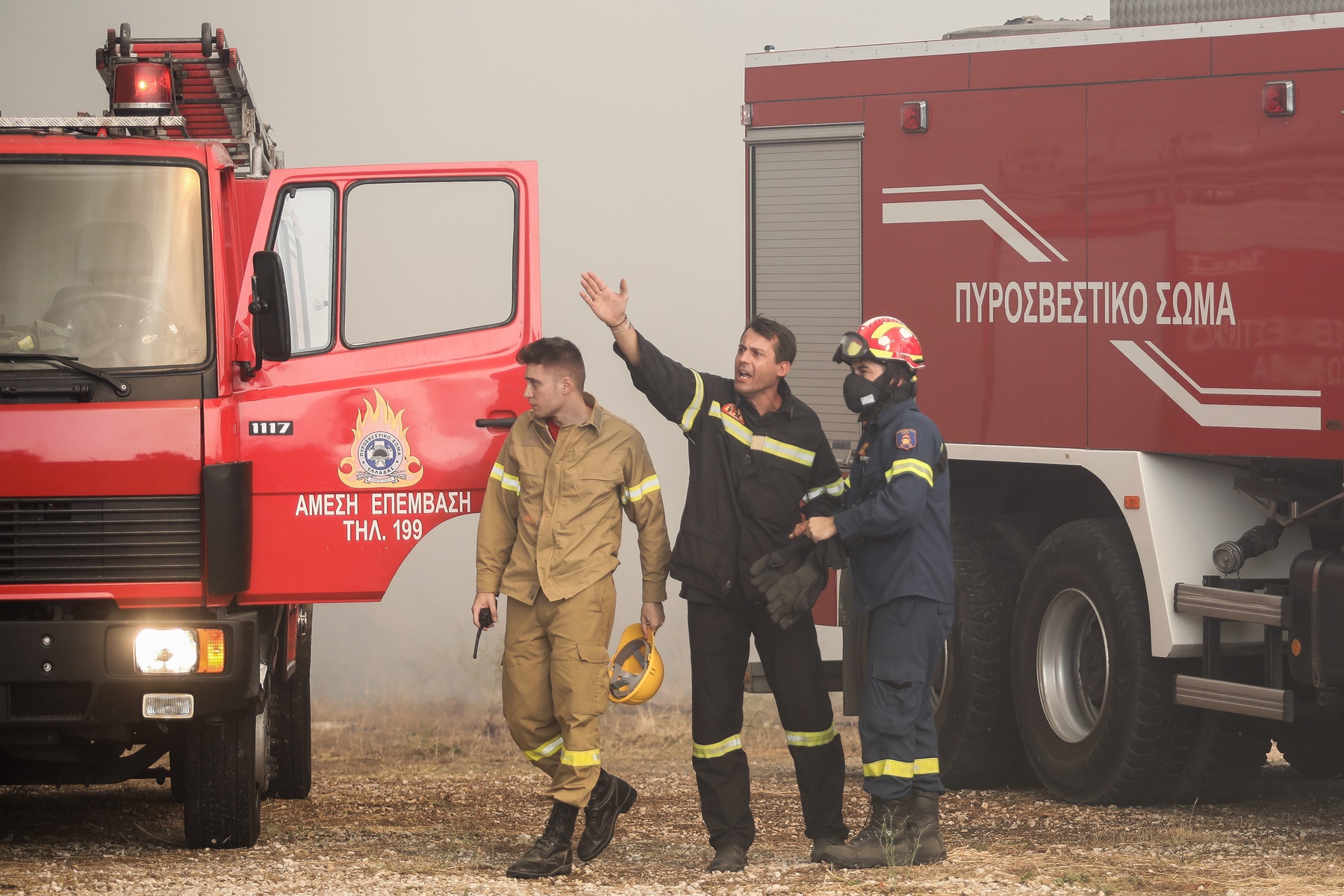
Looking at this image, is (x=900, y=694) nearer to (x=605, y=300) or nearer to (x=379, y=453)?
(x=605, y=300)

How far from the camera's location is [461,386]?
6.38 m

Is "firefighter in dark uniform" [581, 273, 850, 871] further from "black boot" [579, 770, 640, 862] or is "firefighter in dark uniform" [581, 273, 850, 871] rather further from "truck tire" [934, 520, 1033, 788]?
"truck tire" [934, 520, 1033, 788]

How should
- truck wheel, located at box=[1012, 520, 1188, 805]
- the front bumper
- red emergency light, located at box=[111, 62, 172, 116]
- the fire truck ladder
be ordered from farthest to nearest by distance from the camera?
truck wheel, located at box=[1012, 520, 1188, 805] → the fire truck ladder → red emergency light, located at box=[111, 62, 172, 116] → the front bumper

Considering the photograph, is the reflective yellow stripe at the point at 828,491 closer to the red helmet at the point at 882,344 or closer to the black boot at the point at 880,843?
the red helmet at the point at 882,344

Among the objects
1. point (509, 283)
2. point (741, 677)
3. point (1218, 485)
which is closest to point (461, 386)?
point (509, 283)

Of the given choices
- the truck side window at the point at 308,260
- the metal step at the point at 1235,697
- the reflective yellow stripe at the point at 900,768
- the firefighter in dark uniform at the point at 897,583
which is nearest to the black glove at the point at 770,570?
the firefighter in dark uniform at the point at 897,583

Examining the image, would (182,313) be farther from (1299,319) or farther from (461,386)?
(1299,319)

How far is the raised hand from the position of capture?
19.7 feet

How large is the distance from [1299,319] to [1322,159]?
591 millimetres

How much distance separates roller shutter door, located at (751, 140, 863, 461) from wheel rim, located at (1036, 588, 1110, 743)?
4.07 feet

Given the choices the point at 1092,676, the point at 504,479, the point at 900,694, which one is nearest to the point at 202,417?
the point at 504,479

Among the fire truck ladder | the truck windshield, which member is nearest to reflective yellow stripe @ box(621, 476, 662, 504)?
the truck windshield

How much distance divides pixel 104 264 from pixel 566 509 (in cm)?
179

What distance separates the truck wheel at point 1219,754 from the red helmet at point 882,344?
2310mm
